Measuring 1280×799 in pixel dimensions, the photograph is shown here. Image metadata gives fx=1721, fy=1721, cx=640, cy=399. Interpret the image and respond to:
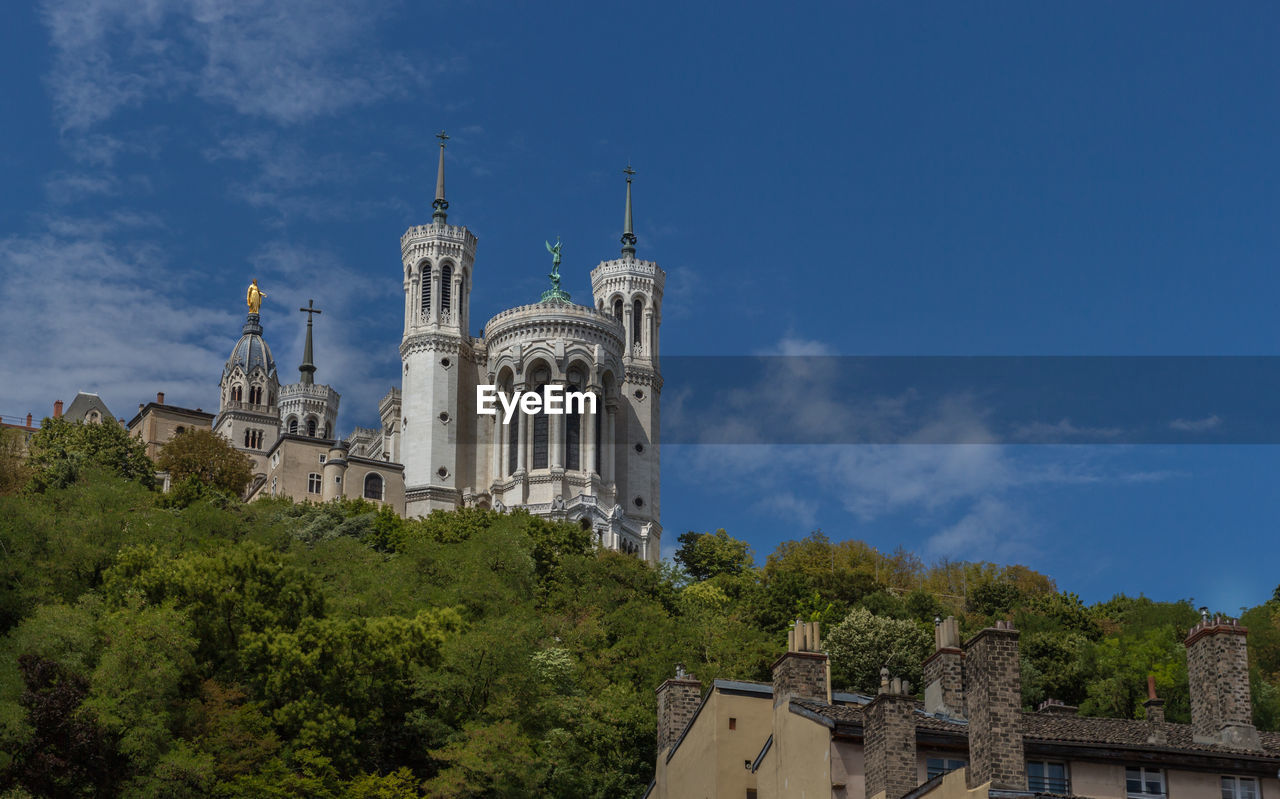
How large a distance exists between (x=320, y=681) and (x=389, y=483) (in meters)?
62.8

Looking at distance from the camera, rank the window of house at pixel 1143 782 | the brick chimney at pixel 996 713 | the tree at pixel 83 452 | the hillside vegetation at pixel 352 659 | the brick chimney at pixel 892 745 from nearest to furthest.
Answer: the brick chimney at pixel 996 713
the brick chimney at pixel 892 745
the window of house at pixel 1143 782
the hillside vegetation at pixel 352 659
the tree at pixel 83 452

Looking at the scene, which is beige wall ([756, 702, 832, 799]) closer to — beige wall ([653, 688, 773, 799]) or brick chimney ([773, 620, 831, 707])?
brick chimney ([773, 620, 831, 707])

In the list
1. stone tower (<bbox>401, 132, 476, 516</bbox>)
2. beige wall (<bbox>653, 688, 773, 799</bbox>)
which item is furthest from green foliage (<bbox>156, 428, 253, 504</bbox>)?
beige wall (<bbox>653, 688, 773, 799</bbox>)

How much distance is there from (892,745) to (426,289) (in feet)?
303

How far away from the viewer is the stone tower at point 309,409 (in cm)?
16004

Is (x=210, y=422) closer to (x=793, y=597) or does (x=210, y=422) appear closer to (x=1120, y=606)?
(x=793, y=597)

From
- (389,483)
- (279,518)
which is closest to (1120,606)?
(279,518)

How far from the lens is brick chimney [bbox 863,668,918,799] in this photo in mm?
26328

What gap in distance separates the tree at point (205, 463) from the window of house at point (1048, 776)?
7613cm

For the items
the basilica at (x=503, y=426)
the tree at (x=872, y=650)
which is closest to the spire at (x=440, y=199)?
the basilica at (x=503, y=426)

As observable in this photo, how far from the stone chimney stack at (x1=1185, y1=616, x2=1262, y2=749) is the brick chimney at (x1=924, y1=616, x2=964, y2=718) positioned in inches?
172

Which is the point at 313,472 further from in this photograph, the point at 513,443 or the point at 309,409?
the point at 309,409

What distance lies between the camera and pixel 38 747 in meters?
40.6

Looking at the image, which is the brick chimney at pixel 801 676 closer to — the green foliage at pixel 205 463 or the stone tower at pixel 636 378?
the green foliage at pixel 205 463
